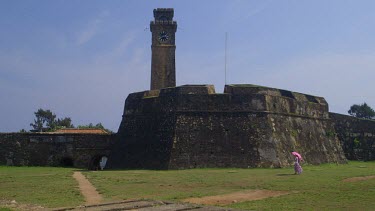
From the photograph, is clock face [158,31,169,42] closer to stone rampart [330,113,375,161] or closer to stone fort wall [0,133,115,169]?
stone fort wall [0,133,115,169]

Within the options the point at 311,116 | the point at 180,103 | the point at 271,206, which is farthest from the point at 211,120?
the point at 271,206

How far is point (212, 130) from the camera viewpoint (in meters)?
20.2

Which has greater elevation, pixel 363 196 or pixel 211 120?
pixel 211 120

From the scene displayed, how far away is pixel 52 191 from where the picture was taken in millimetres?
11133

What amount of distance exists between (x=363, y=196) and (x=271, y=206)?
2.52 m

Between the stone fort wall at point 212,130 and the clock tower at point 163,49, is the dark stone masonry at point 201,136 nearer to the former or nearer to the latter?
the stone fort wall at point 212,130

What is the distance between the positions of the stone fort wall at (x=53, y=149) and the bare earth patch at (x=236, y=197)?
51.5ft

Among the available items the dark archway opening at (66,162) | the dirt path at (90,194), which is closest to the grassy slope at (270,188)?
the dirt path at (90,194)

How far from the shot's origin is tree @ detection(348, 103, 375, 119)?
59500mm

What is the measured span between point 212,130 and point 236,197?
1051cm

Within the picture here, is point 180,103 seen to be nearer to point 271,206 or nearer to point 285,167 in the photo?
point 285,167

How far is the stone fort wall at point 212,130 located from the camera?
64.0 feet

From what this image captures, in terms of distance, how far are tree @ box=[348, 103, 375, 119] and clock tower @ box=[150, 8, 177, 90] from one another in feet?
111

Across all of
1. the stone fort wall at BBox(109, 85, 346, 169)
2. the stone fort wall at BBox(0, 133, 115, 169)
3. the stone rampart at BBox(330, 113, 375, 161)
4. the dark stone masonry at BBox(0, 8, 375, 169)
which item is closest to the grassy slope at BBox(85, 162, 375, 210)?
the stone fort wall at BBox(109, 85, 346, 169)
